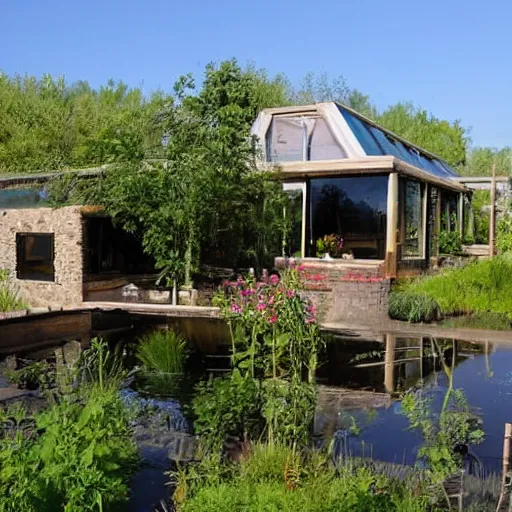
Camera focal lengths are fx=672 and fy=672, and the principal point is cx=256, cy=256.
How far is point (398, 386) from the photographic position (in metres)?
8.08

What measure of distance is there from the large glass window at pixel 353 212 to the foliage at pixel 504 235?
10.6 feet

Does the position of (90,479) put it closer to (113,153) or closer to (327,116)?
(113,153)

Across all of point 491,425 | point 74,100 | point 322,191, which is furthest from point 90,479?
point 74,100

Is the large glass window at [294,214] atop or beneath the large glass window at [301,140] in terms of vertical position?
beneath

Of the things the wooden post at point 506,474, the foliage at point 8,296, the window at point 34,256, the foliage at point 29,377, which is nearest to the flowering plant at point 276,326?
the wooden post at point 506,474

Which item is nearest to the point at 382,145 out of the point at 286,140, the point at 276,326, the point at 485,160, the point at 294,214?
the point at 286,140

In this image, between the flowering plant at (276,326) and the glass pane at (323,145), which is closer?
the flowering plant at (276,326)

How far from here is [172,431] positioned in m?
5.81

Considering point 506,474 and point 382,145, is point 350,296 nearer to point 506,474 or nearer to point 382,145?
point 382,145

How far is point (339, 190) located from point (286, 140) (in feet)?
6.12

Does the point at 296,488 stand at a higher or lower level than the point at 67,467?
lower

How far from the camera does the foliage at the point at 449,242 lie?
19.0m

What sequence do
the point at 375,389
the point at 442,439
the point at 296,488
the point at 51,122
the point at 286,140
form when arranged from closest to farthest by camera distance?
1. the point at 296,488
2. the point at 442,439
3. the point at 375,389
4. the point at 286,140
5. the point at 51,122

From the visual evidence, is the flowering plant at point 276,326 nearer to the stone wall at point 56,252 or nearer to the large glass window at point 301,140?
the stone wall at point 56,252
